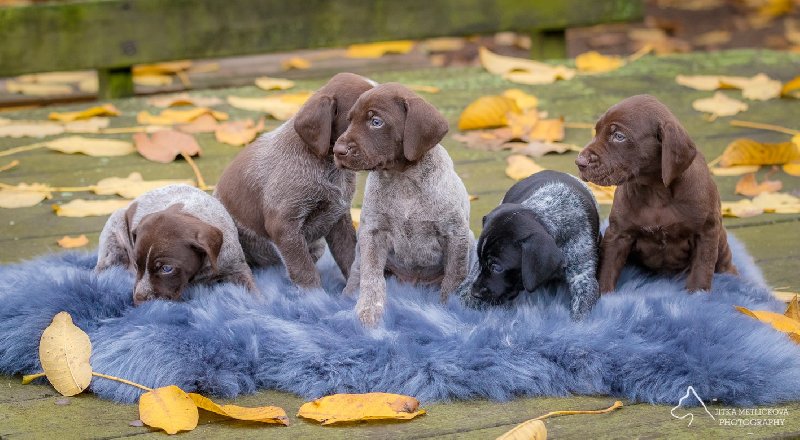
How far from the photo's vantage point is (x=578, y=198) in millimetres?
4324

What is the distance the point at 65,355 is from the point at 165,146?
108 inches

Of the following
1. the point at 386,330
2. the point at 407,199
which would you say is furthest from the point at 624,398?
the point at 407,199

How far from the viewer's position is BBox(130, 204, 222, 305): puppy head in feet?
13.4

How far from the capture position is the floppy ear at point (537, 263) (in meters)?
3.90

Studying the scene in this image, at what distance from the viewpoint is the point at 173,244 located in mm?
4109

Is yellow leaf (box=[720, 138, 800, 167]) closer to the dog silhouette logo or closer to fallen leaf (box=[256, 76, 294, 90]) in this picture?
the dog silhouette logo

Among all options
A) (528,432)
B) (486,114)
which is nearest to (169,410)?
(528,432)

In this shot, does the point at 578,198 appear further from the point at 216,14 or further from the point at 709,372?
the point at 216,14

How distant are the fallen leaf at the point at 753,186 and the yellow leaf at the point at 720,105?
4.05 ft

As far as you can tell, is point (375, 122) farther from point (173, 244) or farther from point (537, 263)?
point (173, 244)

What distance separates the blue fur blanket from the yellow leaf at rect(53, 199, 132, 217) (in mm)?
1363

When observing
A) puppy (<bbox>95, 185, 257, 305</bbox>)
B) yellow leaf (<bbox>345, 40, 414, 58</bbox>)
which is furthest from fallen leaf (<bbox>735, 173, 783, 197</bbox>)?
yellow leaf (<bbox>345, 40, 414, 58</bbox>)

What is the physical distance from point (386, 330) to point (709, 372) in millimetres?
1054

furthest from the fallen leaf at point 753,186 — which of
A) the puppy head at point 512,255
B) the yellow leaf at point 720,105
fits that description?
the puppy head at point 512,255
